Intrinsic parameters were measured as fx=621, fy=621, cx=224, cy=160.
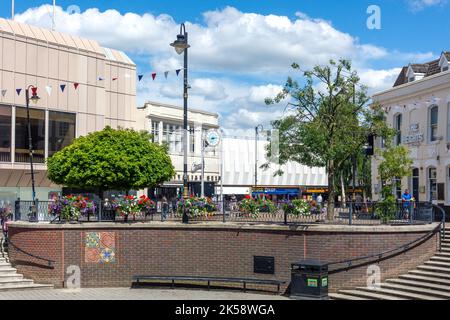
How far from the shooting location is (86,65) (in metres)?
51.9

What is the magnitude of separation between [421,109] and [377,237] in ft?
41.1

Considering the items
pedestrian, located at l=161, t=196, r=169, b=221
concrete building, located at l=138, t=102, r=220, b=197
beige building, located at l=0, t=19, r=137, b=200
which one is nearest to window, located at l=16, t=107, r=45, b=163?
beige building, located at l=0, t=19, r=137, b=200

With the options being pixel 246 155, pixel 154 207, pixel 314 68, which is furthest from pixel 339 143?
pixel 246 155

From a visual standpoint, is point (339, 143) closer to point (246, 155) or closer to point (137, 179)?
point (137, 179)

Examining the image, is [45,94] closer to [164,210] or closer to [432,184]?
[164,210]

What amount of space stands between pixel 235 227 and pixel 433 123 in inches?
508

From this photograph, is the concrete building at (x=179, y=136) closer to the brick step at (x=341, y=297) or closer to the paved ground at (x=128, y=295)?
the paved ground at (x=128, y=295)

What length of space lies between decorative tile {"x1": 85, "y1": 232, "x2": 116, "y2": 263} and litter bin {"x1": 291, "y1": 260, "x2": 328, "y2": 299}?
6.93 meters

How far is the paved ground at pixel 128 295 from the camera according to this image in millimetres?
19953

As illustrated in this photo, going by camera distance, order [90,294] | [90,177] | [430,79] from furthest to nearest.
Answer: [90,177]
[430,79]
[90,294]

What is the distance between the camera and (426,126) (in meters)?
29.6

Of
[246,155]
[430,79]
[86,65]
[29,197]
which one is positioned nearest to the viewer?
[430,79]

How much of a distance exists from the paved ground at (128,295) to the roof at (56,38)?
30.2 metres

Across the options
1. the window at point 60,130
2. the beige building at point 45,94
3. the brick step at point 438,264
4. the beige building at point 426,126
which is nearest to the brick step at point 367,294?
the brick step at point 438,264
